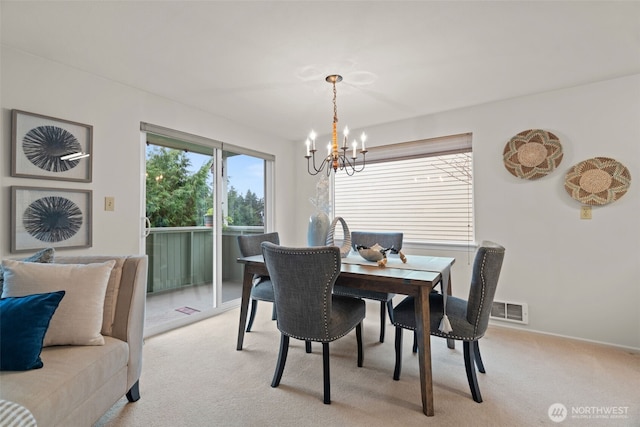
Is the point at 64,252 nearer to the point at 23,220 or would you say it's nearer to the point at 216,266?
the point at 23,220

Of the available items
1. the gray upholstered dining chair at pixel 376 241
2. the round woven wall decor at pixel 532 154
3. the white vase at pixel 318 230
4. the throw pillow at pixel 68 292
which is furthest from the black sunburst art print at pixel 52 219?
the round woven wall decor at pixel 532 154

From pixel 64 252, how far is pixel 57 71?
1.38 m

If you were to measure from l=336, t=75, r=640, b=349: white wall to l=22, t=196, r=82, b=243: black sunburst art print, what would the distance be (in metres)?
3.64

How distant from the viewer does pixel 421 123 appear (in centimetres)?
353

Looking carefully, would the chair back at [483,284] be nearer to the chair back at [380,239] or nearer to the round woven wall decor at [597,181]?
the chair back at [380,239]

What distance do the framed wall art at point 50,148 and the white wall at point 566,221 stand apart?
11.8 feet

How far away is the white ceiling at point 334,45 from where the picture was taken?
170 cm

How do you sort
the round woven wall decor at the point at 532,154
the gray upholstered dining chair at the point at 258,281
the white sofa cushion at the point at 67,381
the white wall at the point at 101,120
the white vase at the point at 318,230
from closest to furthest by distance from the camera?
the white sofa cushion at the point at 67,381
the white wall at the point at 101,120
the white vase at the point at 318,230
the gray upholstered dining chair at the point at 258,281
the round woven wall decor at the point at 532,154

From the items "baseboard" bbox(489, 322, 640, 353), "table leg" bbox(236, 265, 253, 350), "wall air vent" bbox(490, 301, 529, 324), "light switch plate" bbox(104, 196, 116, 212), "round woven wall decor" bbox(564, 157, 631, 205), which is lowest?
"baseboard" bbox(489, 322, 640, 353)

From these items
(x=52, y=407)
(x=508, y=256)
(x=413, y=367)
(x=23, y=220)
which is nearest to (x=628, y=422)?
(x=413, y=367)

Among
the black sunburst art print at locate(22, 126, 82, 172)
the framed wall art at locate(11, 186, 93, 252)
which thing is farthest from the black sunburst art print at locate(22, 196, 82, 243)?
the black sunburst art print at locate(22, 126, 82, 172)

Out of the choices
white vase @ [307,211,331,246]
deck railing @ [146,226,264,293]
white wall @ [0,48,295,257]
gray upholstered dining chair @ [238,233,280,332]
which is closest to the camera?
white wall @ [0,48,295,257]

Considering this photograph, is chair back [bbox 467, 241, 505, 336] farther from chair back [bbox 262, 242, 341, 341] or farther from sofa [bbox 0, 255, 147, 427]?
sofa [bbox 0, 255, 147, 427]

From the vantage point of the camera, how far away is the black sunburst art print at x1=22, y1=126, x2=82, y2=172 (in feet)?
7.00
